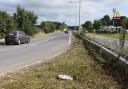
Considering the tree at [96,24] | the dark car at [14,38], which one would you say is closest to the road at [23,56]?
the dark car at [14,38]

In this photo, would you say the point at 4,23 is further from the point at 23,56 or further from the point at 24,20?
the point at 23,56

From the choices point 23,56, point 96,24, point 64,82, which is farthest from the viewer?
point 96,24

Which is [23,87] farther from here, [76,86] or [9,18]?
[9,18]

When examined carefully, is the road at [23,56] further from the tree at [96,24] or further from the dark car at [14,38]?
the tree at [96,24]

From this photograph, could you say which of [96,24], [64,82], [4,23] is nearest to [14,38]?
[4,23]

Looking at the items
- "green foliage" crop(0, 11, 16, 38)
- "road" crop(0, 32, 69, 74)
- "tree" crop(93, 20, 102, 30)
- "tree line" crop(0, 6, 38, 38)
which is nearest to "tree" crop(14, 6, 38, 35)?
"tree line" crop(0, 6, 38, 38)

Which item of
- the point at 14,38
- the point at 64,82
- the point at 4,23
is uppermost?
the point at 64,82

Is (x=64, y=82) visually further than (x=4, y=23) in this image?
No

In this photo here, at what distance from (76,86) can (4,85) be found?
6.38 ft

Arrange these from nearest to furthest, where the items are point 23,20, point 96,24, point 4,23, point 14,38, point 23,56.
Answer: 1. point 23,56
2. point 14,38
3. point 4,23
4. point 23,20
5. point 96,24

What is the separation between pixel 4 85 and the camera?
32.9ft

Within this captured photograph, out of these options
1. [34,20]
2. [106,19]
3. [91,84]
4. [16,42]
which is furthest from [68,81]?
[106,19]

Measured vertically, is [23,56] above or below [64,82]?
below

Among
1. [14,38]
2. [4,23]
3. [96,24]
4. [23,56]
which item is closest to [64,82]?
[23,56]
